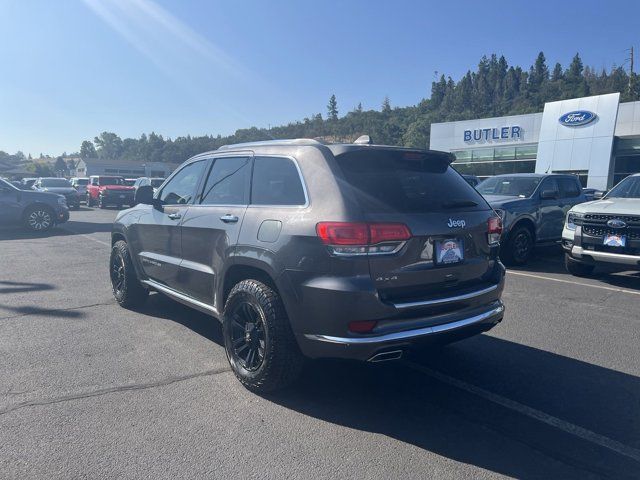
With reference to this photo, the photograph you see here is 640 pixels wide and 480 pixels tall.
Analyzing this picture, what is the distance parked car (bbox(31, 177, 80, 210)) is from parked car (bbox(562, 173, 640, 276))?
2416cm

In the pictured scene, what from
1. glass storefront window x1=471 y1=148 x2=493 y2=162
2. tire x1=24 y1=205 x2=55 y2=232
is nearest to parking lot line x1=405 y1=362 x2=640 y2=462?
tire x1=24 y1=205 x2=55 y2=232

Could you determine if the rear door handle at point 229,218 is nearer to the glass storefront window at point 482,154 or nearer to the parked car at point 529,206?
the parked car at point 529,206

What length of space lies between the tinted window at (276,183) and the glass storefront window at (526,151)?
3392 cm

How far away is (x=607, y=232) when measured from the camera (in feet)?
25.0

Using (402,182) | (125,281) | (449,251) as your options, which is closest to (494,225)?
(449,251)

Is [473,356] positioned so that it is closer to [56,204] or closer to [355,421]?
[355,421]

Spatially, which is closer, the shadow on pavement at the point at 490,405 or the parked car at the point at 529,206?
the shadow on pavement at the point at 490,405

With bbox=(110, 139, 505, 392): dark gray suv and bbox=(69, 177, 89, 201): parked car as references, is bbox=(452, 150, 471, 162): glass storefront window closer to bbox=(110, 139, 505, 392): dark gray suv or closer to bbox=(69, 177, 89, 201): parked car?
bbox=(69, 177, 89, 201): parked car

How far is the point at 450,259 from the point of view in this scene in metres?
3.69

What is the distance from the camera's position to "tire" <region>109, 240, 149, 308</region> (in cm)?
614

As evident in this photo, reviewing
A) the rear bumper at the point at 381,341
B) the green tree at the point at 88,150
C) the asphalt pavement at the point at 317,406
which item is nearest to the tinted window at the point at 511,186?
the asphalt pavement at the point at 317,406

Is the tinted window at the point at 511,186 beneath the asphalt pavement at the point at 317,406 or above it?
above

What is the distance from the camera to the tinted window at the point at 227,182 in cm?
438

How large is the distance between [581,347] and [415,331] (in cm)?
250
